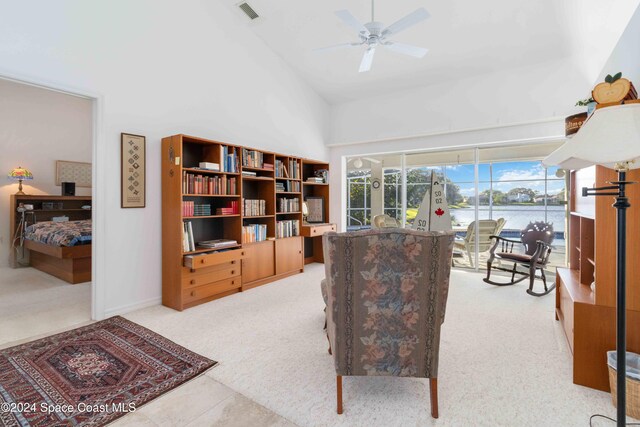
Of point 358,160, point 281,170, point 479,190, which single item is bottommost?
point 479,190

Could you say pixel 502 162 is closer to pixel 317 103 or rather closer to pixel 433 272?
pixel 317 103

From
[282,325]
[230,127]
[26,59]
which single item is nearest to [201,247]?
[282,325]

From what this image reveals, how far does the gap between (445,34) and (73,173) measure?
7240 mm

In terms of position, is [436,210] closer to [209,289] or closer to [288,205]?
[288,205]

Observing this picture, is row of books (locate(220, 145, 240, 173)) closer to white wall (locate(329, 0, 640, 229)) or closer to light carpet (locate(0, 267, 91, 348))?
light carpet (locate(0, 267, 91, 348))

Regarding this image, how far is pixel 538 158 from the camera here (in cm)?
565

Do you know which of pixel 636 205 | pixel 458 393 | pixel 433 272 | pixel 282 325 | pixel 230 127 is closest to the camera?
pixel 433 272

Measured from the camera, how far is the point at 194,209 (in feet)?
11.9

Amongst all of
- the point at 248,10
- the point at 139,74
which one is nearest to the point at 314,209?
the point at 248,10

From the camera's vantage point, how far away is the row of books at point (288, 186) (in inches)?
190

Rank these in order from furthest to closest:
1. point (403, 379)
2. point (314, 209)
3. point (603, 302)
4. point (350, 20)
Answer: point (314, 209) < point (350, 20) < point (403, 379) < point (603, 302)

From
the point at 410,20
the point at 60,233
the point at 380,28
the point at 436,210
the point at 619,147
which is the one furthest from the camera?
the point at 60,233

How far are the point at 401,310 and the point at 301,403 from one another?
81cm

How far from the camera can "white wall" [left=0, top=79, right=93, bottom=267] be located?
5387 mm
